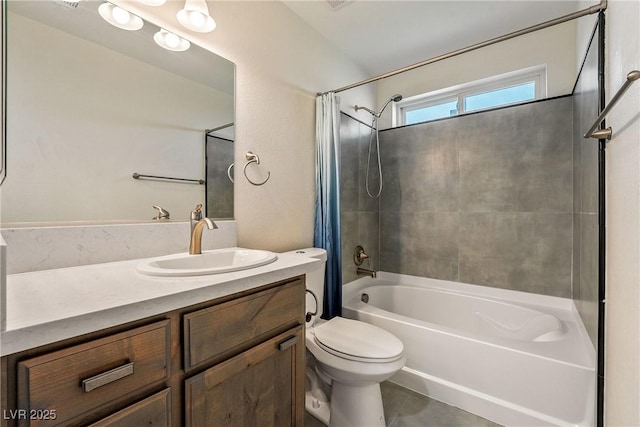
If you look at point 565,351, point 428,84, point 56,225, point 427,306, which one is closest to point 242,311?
point 56,225

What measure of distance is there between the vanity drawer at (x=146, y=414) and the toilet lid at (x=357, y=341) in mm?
821

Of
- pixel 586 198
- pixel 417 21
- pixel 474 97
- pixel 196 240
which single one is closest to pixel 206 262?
pixel 196 240

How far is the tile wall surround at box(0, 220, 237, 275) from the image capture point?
0.88 meters

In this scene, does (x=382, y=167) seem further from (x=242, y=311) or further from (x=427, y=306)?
(x=242, y=311)

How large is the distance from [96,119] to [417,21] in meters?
2.05

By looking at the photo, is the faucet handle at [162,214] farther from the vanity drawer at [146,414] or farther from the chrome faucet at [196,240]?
the vanity drawer at [146,414]

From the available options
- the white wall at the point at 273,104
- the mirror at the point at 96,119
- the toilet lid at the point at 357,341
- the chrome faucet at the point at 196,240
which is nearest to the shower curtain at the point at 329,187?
the white wall at the point at 273,104

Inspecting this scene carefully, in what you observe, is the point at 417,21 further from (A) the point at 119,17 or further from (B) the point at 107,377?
(B) the point at 107,377

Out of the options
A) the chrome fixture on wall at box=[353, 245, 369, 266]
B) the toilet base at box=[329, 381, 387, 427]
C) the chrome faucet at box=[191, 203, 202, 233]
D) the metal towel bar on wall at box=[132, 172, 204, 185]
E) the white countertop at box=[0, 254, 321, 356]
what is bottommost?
the toilet base at box=[329, 381, 387, 427]

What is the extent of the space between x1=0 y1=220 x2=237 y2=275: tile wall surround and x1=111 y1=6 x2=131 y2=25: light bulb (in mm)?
834

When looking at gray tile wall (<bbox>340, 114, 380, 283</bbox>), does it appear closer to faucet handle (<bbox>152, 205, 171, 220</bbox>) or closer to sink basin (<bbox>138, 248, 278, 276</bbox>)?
sink basin (<bbox>138, 248, 278, 276</bbox>)

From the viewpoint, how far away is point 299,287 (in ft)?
3.47

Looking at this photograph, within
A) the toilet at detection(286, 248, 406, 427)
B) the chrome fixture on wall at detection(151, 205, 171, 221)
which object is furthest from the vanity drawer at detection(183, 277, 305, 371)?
the chrome fixture on wall at detection(151, 205, 171, 221)

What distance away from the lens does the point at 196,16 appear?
1284 millimetres
